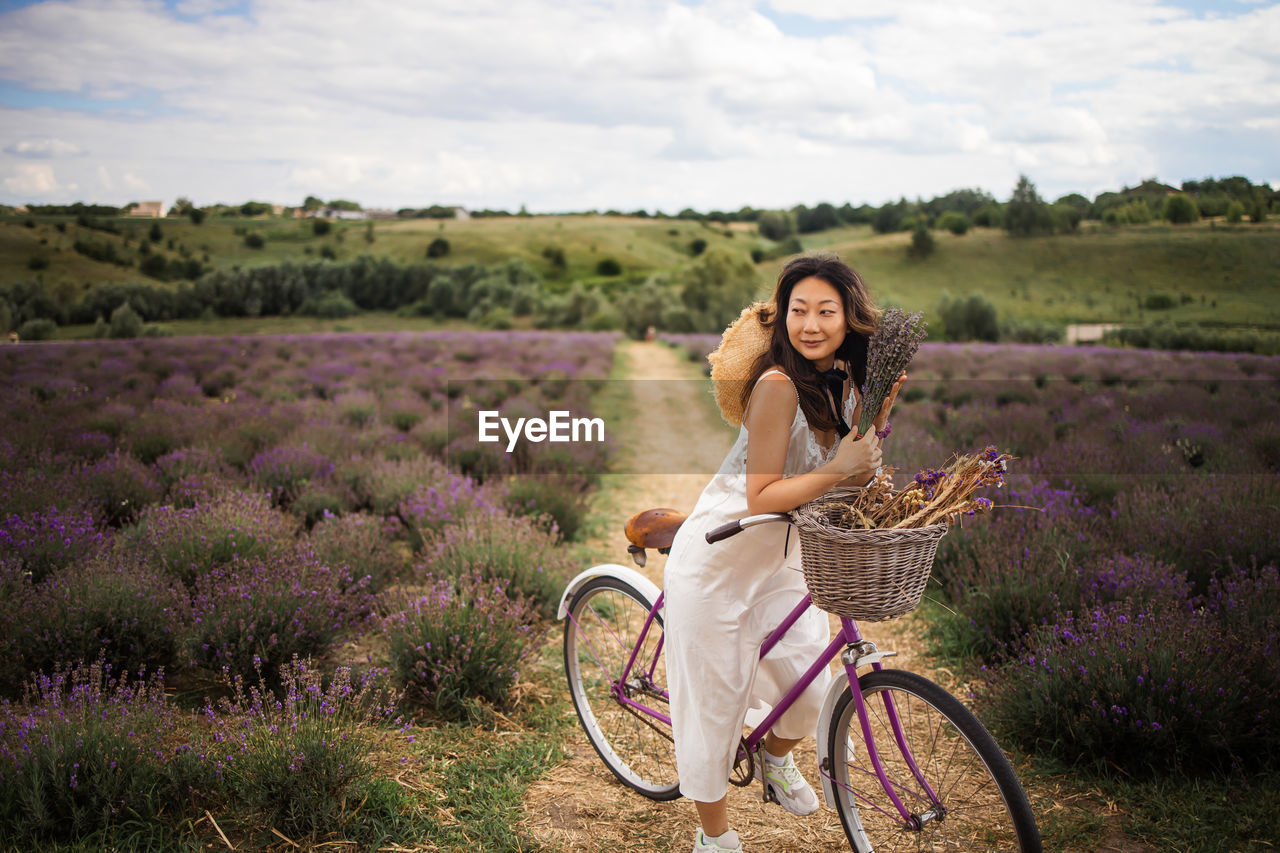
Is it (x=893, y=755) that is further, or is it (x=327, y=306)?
(x=327, y=306)

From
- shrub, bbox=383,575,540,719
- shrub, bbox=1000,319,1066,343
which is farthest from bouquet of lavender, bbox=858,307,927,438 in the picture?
shrub, bbox=1000,319,1066,343

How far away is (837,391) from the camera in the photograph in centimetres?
226

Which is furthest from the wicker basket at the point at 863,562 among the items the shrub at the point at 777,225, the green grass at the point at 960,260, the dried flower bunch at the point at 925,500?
the shrub at the point at 777,225

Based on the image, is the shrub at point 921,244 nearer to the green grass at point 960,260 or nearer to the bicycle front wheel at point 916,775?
the green grass at point 960,260

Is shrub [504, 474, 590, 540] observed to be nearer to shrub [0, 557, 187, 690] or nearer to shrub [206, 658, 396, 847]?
shrub [0, 557, 187, 690]

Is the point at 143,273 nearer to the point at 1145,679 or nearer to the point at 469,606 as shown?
the point at 469,606

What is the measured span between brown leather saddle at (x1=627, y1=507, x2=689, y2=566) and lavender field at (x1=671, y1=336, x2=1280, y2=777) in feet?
3.24

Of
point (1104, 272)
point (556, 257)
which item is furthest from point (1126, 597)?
point (556, 257)

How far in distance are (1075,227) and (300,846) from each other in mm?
42770

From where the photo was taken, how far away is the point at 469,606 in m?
4.05

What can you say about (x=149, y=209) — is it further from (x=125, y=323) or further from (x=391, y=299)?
(x=391, y=299)

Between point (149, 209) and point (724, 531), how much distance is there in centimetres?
1872

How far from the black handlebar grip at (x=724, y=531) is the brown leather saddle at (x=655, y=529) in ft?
1.94

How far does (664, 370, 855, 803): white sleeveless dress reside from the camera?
2348 mm
